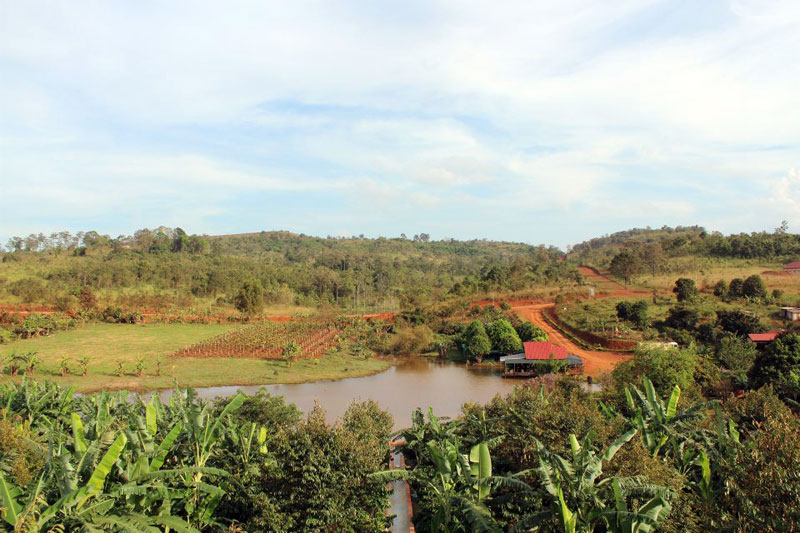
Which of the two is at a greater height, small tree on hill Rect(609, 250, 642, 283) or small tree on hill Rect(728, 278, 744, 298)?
small tree on hill Rect(609, 250, 642, 283)

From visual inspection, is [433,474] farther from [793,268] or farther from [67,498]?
[793,268]

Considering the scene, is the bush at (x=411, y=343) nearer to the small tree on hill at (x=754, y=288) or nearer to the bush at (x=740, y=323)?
the bush at (x=740, y=323)

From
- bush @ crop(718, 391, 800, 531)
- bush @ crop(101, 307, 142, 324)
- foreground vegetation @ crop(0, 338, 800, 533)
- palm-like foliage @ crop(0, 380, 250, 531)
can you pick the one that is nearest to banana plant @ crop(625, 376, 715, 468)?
foreground vegetation @ crop(0, 338, 800, 533)

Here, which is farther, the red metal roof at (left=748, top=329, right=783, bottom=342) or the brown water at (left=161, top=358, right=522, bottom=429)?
the red metal roof at (left=748, top=329, right=783, bottom=342)

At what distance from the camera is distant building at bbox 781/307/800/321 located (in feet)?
90.5

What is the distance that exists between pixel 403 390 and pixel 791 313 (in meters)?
21.9

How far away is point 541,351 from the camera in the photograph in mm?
25328

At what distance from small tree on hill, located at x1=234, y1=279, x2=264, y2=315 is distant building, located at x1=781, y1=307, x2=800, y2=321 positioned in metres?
36.3

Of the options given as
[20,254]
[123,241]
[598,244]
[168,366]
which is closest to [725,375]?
[168,366]

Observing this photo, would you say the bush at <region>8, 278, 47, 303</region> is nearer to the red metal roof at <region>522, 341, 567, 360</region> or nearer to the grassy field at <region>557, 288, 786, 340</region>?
the red metal roof at <region>522, 341, 567, 360</region>

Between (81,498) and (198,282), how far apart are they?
166ft

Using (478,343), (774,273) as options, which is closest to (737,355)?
(478,343)

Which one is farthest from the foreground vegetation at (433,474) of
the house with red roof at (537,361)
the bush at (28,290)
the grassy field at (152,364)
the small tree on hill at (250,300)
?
the bush at (28,290)

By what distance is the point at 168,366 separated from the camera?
989 inches
